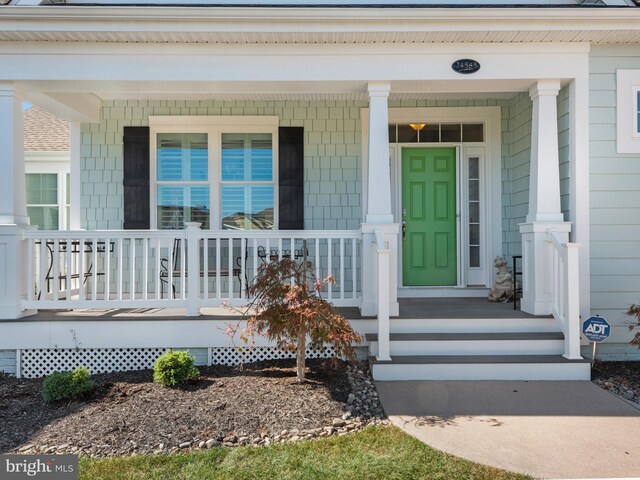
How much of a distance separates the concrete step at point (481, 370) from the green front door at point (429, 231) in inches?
90.2

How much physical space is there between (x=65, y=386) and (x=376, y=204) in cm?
323

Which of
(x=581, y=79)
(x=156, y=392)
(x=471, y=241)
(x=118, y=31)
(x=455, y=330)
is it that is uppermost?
(x=118, y=31)

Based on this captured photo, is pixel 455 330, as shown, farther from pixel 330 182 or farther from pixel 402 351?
pixel 330 182

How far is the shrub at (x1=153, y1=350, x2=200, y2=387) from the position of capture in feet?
13.5

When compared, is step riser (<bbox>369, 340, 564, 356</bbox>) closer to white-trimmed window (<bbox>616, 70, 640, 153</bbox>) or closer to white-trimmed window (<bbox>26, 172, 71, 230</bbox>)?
white-trimmed window (<bbox>616, 70, 640, 153</bbox>)

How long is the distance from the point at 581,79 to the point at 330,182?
3.13 metres

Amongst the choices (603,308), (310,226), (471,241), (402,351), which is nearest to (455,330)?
(402,351)

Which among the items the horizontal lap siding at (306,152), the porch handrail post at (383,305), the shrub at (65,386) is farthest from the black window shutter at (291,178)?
the shrub at (65,386)

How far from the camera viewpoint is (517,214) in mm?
6180

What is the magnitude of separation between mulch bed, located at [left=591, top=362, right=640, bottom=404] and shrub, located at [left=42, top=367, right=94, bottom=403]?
4434 mm

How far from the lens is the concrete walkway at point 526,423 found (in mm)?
2902

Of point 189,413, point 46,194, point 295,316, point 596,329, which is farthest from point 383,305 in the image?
point 46,194

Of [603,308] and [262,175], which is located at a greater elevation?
[262,175]

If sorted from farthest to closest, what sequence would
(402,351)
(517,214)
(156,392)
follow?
(517,214)
(402,351)
(156,392)
